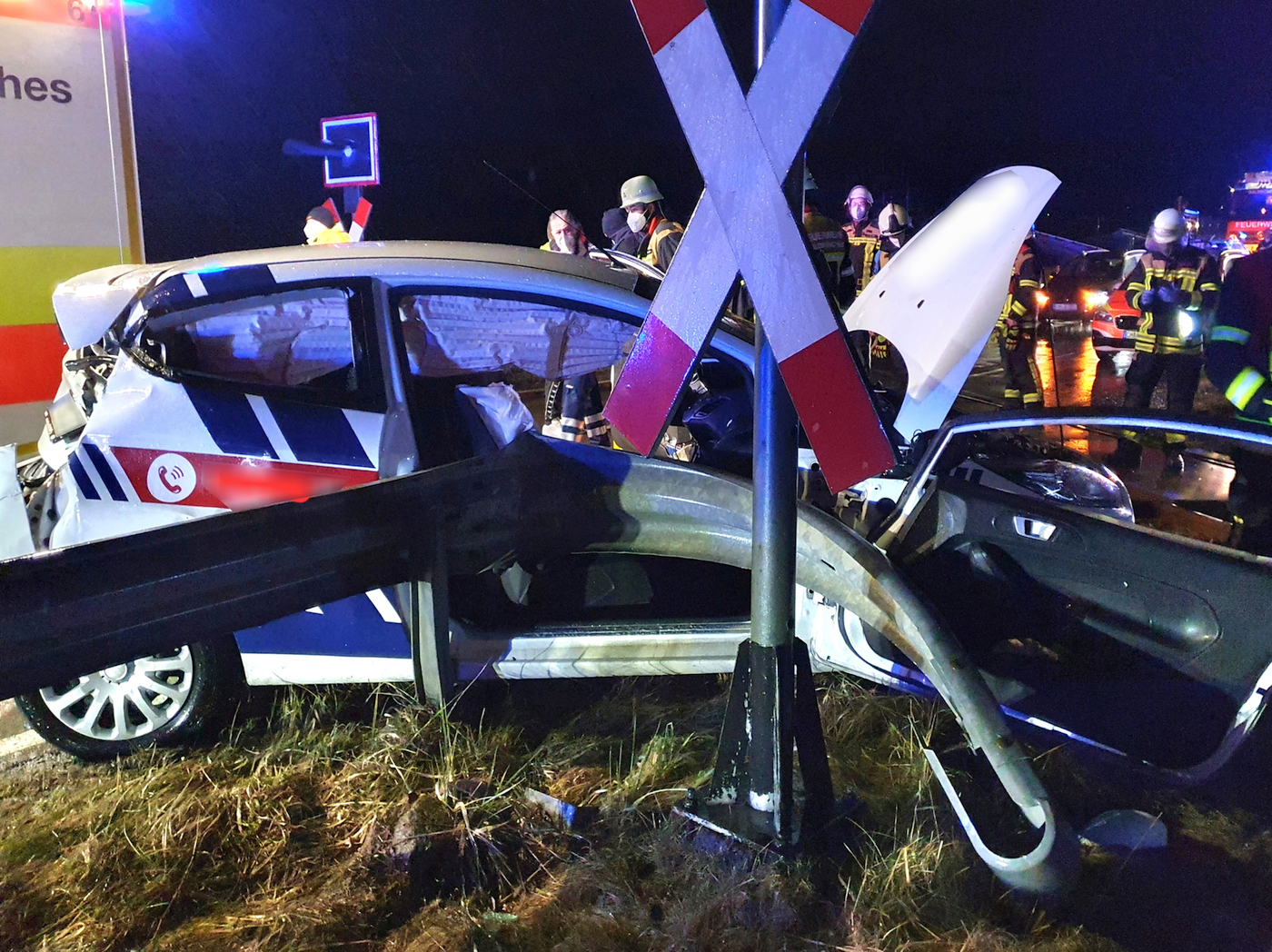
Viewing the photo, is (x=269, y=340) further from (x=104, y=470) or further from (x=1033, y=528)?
(x=1033, y=528)

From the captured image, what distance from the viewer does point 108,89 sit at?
4781mm

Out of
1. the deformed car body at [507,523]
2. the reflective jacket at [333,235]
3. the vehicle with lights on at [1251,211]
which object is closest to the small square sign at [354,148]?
the reflective jacket at [333,235]

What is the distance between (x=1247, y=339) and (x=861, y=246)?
6.59 m

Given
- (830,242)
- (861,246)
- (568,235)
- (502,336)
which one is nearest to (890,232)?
(861,246)

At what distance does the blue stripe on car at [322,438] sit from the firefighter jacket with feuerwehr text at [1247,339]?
3.51m

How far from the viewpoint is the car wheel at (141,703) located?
3.14 metres

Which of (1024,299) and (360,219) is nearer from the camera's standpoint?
(360,219)

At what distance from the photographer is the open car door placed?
8.70ft

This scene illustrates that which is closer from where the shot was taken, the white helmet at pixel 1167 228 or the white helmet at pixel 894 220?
the white helmet at pixel 1167 228

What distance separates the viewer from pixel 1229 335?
4152mm

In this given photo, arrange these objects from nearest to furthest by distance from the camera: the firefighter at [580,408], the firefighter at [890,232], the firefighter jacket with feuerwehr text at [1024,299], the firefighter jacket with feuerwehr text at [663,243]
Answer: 1. the firefighter at [580,408]
2. the firefighter jacket with feuerwehr text at [663,243]
3. the firefighter jacket with feuerwehr text at [1024,299]
4. the firefighter at [890,232]

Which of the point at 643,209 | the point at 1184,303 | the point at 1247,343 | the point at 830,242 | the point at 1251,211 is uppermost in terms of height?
the point at 1251,211

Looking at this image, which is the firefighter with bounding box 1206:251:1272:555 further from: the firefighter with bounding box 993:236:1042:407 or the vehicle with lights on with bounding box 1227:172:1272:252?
the vehicle with lights on with bounding box 1227:172:1272:252

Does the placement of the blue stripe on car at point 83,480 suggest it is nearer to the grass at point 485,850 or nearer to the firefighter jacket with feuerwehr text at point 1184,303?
the grass at point 485,850
